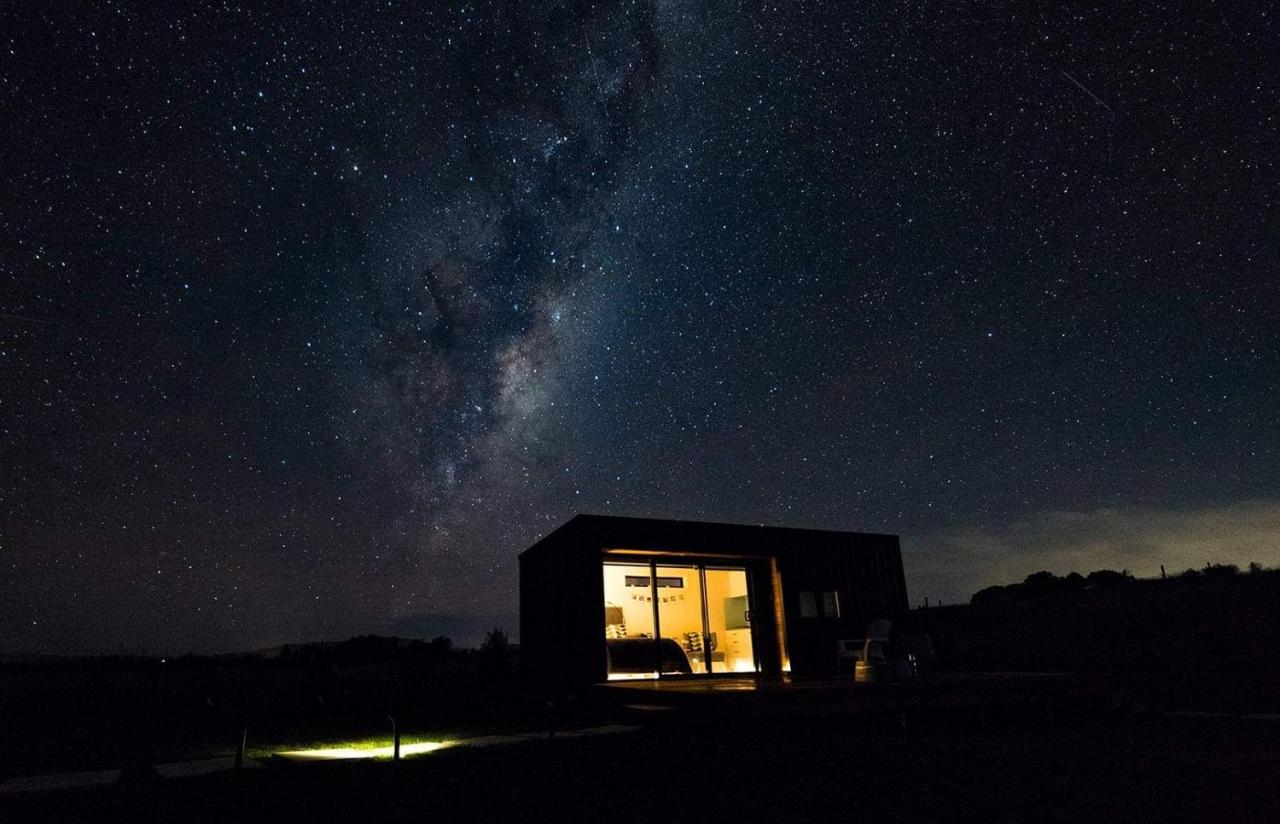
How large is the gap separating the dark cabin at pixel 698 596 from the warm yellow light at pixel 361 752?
157 inches

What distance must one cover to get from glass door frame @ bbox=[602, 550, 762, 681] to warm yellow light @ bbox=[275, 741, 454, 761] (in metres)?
4.98

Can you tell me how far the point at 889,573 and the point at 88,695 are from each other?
16523 millimetres

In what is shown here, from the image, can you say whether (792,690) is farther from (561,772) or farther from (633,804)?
(633,804)

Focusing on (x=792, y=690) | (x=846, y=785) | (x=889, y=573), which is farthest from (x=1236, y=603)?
(x=846, y=785)

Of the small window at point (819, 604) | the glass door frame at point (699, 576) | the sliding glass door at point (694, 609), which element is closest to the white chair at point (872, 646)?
the small window at point (819, 604)

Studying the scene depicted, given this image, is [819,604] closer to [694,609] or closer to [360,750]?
[694,609]

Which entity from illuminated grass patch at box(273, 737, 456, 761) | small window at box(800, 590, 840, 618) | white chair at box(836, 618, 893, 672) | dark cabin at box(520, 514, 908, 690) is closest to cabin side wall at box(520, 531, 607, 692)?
dark cabin at box(520, 514, 908, 690)

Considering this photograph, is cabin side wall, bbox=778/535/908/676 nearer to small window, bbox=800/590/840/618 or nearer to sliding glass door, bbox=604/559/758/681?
small window, bbox=800/590/840/618

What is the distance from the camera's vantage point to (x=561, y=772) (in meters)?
5.00

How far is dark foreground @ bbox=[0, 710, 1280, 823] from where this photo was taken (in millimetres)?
3824

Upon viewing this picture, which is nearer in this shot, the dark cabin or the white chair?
the white chair

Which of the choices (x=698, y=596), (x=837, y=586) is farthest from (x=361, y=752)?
(x=837, y=586)

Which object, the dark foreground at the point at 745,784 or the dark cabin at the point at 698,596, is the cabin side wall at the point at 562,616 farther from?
the dark foreground at the point at 745,784

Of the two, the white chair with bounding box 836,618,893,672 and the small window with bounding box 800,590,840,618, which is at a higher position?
the small window with bounding box 800,590,840,618
